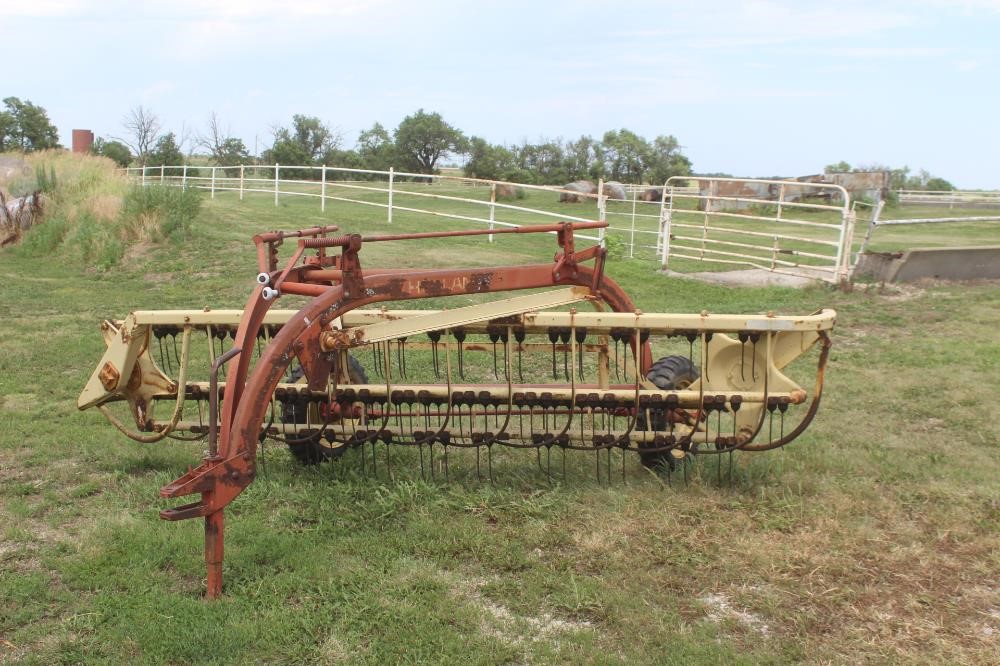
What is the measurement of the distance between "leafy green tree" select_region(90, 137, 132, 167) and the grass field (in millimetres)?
33231

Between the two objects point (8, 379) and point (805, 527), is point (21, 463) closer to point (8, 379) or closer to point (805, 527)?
point (8, 379)

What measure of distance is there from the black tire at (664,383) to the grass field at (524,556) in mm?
150

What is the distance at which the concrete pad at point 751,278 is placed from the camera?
1237 cm

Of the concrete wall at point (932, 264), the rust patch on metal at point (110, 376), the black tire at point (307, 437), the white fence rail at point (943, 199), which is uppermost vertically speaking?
the white fence rail at point (943, 199)

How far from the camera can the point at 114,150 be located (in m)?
37.5

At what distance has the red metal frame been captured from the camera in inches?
151

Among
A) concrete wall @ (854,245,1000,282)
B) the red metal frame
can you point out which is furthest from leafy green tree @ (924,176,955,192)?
the red metal frame

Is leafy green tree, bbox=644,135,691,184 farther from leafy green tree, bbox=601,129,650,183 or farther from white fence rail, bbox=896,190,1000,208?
white fence rail, bbox=896,190,1000,208

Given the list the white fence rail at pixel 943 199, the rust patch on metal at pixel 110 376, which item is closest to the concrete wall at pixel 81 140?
the white fence rail at pixel 943 199

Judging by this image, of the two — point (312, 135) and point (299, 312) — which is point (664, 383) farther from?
point (312, 135)

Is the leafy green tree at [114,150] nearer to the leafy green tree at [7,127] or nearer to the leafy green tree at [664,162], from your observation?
the leafy green tree at [7,127]

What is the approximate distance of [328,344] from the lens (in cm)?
437

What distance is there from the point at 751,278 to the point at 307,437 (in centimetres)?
923

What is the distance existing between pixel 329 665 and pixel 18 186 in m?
17.4
